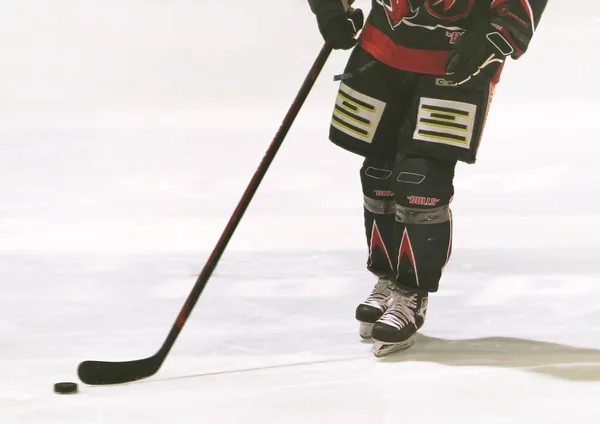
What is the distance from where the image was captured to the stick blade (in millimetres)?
2469

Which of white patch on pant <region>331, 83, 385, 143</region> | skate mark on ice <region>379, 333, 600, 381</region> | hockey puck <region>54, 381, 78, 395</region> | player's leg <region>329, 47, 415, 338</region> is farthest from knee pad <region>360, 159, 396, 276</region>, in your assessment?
hockey puck <region>54, 381, 78, 395</region>

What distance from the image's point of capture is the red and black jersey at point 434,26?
261 cm

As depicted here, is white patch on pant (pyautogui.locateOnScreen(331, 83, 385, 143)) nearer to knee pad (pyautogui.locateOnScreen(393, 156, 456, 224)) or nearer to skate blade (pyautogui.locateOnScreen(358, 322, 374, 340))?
knee pad (pyautogui.locateOnScreen(393, 156, 456, 224))

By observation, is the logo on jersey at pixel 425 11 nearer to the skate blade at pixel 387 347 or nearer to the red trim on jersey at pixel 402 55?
the red trim on jersey at pixel 402 55

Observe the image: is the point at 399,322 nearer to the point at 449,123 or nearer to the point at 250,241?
the point at 449,123

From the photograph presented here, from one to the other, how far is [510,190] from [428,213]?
Result: 176cm

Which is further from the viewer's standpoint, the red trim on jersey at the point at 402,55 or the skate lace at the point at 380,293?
the skate lace at the point at 380,293

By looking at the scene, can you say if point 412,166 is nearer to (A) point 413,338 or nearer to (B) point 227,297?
(A) point 413,338

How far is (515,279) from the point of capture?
3314 mm

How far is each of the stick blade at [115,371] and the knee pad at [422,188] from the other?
2.21ft

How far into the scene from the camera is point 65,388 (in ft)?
7.95

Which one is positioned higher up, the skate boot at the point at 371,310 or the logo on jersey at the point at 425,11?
the logo on jersey at the point at 425,11

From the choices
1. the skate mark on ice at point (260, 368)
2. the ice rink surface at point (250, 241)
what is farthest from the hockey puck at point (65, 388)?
the skate mark on ice at point (260, 368)

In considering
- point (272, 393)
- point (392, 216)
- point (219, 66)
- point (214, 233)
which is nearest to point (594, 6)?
point (219, 66)
